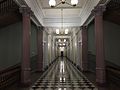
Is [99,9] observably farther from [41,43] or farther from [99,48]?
[41,43]

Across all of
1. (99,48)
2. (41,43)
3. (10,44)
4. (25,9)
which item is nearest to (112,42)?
(99,48)

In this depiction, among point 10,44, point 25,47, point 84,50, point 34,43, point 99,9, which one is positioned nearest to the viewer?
point 99,9

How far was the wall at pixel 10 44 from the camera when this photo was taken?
12.5 metres

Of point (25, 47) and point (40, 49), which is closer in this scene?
point (25, 47)

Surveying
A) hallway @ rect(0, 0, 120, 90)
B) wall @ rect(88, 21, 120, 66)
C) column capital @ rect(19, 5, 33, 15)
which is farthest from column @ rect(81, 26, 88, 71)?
column capital @ rect(19, 5, 33, 15)

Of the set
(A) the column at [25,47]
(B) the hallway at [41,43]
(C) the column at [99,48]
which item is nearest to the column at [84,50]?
(B) the hallway at [41,43]

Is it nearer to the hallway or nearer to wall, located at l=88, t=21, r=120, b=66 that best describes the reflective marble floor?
the hallway

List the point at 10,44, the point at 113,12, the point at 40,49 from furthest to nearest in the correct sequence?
the point at 40,49 → the point at 10,44 → the point at 113,12

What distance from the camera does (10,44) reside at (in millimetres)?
12523

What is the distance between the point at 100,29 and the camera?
26.8ft

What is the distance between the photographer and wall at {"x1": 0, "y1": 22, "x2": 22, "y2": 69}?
1248 centimetres

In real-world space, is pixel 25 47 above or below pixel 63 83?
above

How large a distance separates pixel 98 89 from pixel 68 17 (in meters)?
8.64

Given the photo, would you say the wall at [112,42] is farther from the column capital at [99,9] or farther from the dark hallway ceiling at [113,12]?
the column capital at [99,9]
